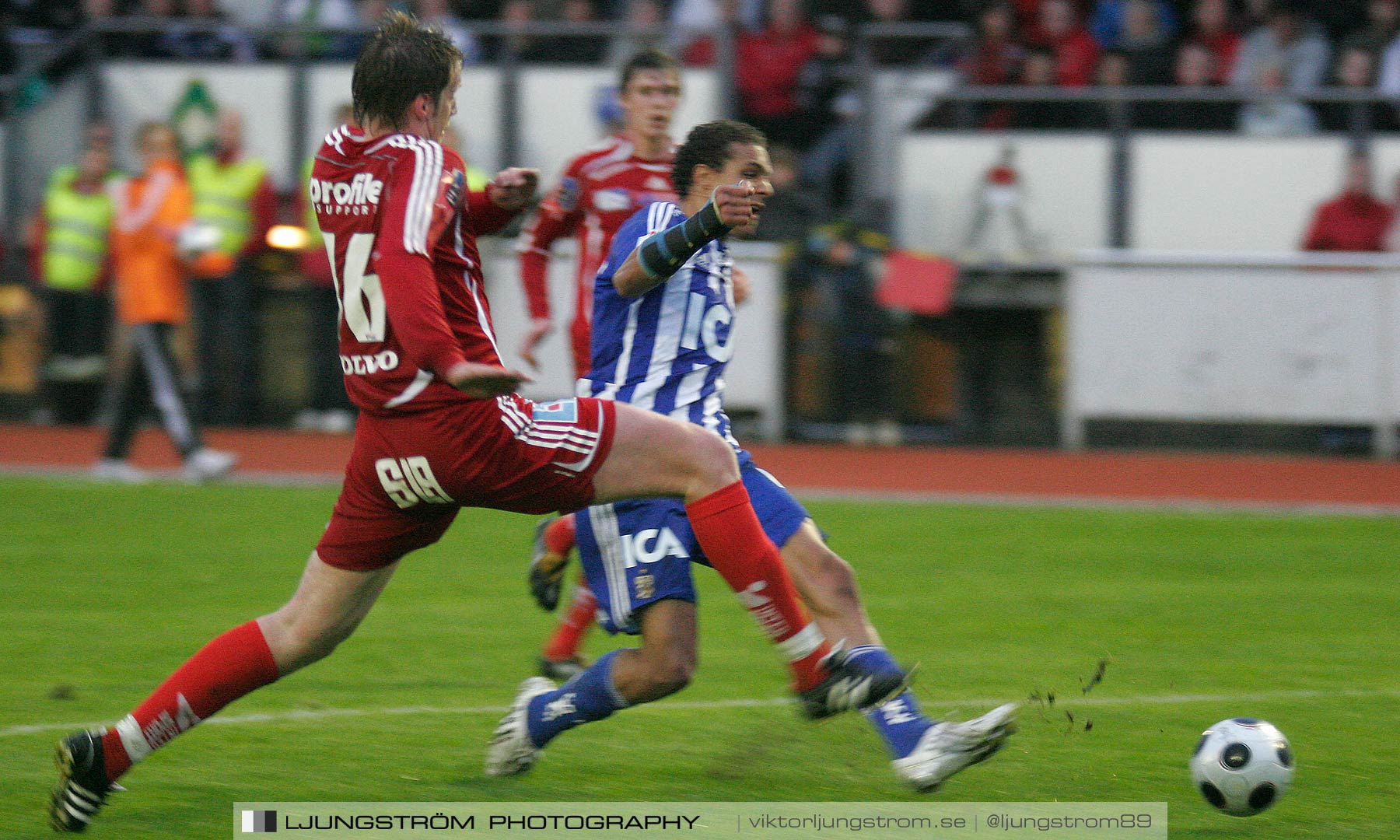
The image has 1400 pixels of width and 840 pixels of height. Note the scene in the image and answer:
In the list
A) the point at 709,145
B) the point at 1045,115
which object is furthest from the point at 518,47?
the point at 709,145

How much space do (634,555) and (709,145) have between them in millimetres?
1129

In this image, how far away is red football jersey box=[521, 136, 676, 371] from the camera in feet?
20.9

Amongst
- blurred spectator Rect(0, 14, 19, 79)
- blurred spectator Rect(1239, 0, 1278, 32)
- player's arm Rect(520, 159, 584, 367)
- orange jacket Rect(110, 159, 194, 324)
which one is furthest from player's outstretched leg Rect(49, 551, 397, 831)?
blurred spectator Rect(0, 14, 19, 79)

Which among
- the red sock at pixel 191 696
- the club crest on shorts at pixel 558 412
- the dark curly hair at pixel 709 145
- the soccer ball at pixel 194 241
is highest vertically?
the dark curly hair at pixel 709 145

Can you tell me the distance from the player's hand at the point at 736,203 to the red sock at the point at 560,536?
1.83 meters

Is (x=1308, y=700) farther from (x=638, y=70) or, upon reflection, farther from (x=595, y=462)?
(x=638, y=70)

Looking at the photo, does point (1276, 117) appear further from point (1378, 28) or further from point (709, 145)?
point (709, 145)

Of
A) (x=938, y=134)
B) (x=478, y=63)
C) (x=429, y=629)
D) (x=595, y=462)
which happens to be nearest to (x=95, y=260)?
(x=478, y=63)

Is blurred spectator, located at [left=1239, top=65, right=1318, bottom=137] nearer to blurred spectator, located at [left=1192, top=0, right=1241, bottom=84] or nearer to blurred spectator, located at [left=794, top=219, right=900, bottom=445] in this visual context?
blurred spectator, located at [left=1192, top=0, right=1241, bottom=84]

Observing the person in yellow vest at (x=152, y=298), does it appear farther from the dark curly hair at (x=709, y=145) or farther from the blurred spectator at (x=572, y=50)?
the dark curly hair at (x=709, y=145)

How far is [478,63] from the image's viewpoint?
536 inches

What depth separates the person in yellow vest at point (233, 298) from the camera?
13.0 meters

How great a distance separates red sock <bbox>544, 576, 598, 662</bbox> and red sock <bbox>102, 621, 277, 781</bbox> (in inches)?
65.9

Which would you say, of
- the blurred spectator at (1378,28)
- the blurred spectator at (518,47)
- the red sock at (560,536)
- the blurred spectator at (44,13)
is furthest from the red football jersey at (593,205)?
the blurred spectator at (44,13)
